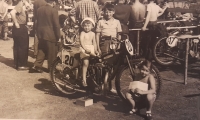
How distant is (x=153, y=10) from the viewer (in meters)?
5.39

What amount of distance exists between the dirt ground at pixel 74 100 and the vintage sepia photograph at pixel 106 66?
0.01m

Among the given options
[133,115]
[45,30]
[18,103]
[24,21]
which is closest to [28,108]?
[18,103]

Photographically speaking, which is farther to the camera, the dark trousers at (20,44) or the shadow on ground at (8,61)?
the shadow on ground at (8,61)

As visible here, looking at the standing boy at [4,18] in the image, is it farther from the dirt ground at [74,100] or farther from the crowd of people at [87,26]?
the dirt ground at [74,100]

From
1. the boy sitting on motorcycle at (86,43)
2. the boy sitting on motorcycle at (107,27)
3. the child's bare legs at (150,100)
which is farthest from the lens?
the boy sitting on motorcycle at (107,27)

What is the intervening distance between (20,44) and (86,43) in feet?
6.56

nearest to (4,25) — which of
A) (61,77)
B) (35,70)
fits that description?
(35,70)

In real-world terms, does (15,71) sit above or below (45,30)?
below

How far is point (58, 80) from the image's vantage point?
461 cm

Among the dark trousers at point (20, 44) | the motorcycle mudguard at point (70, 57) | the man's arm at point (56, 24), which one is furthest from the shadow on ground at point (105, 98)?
the dark trousers at point (20, 44)

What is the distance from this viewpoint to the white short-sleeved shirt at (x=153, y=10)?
536 cm

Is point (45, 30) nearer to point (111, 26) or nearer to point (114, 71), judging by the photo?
point (111, 26)

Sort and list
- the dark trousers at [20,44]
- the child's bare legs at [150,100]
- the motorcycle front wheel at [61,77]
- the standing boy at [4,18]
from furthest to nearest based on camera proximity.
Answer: the dark trousers at [20,44], the standing boy at [4,18], the motorcycle front wheel at [61,77], the child's bare legs at [150,100]

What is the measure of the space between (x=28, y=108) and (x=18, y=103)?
9.1 inches
